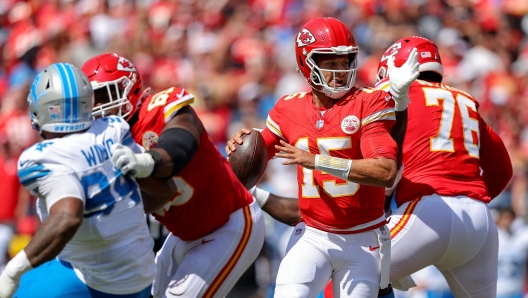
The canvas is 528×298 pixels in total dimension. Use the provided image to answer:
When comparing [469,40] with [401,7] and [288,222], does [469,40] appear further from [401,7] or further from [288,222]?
[288,222]

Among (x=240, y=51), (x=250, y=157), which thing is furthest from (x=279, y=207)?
(x=240, y=51)

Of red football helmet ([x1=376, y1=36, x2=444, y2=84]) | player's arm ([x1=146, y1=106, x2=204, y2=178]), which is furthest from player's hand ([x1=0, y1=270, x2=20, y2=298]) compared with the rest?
red football helmet ([x1=376, y1=36, x2=444, y2=84])

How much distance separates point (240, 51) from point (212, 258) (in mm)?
7569

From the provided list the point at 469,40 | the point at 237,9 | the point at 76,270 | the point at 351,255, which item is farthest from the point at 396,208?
the point at 237,9

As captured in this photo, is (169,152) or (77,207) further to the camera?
(169,152)

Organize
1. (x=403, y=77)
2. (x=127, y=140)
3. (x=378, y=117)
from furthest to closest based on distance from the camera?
(x=403, y=77) < (x=378, y=117) < (x=127, y=140)

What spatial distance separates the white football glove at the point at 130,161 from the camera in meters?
3.71

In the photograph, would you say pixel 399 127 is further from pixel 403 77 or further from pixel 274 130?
pixel 274 130

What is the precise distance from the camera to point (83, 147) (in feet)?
12.1

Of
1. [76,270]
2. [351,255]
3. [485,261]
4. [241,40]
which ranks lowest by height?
[241,40]

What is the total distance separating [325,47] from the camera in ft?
15.0

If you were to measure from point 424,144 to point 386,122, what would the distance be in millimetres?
706

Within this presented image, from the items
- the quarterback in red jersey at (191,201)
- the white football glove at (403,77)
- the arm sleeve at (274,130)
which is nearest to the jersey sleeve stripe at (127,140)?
the quarterback in red jersey at (191,201)

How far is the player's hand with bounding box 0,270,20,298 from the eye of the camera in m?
3.53
